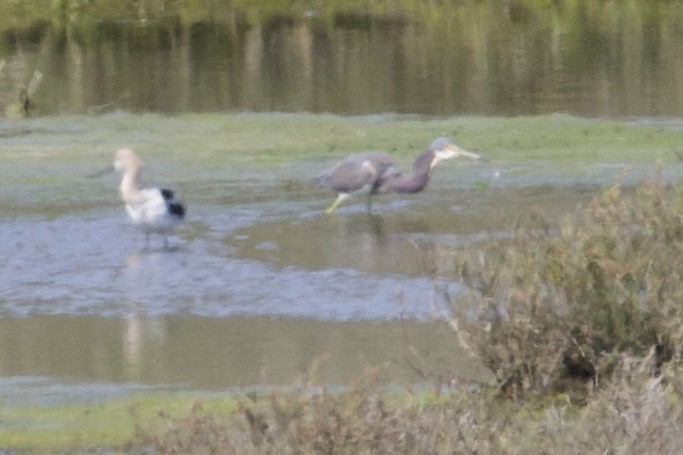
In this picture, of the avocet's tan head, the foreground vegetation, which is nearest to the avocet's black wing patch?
the avocet's tan head

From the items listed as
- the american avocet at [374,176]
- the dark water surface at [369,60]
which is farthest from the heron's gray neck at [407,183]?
the dark water surface at [369,60]

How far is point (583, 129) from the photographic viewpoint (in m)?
15.9

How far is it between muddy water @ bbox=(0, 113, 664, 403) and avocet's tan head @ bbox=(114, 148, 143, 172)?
463 mm

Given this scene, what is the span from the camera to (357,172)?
1246cm

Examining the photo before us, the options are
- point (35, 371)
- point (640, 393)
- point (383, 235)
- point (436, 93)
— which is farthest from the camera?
point (436, 93)

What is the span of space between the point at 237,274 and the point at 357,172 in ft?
7.75

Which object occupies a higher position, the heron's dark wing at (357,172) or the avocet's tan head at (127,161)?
the avocet's tan head at (127,161)

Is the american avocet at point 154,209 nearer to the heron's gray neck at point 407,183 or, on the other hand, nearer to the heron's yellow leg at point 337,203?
the heron's yellow leg at point 337,203

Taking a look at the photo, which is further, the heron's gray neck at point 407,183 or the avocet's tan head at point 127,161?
the heron's gray neck at point 407,183

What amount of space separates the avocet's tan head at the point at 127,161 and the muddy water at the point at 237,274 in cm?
46

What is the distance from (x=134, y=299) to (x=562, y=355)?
147 inches

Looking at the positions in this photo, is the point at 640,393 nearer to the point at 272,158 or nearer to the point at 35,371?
the point at 35,371

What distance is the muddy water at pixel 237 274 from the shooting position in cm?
789

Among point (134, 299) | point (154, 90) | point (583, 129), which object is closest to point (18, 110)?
point (154, 90)
